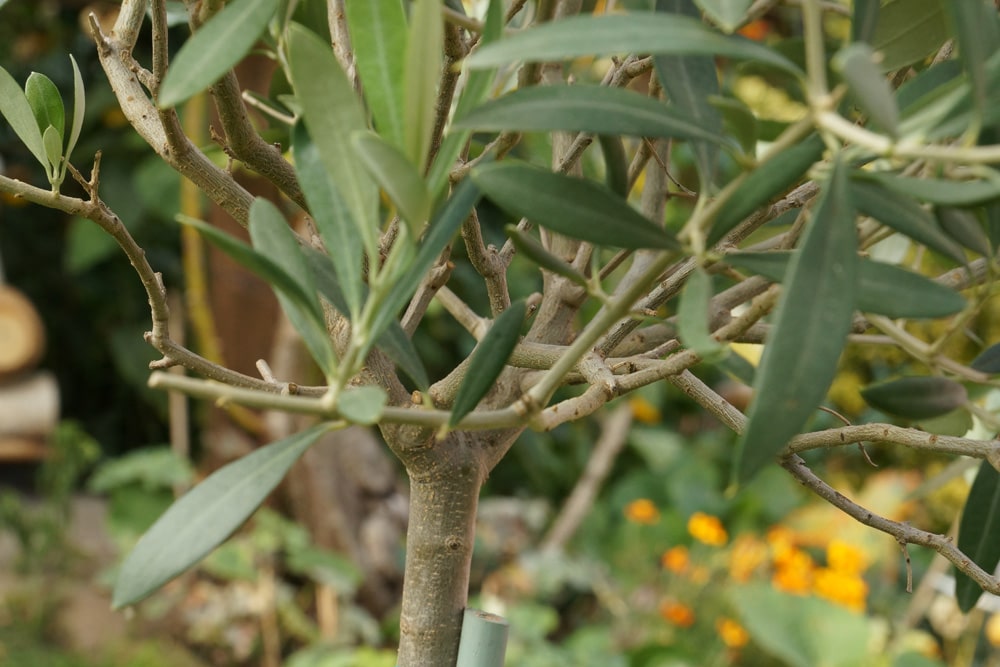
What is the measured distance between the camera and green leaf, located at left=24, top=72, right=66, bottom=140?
0.44 metres

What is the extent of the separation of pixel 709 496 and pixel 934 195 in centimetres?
232

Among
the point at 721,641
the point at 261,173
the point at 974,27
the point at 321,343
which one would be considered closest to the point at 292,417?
the point at 721,641

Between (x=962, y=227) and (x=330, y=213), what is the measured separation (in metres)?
0.21

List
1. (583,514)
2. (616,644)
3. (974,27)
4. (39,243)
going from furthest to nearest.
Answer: (39,243), (583,514), (616,644), (974,27)

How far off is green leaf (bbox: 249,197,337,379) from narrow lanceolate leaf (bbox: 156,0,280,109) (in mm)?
44

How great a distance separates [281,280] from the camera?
29 cm

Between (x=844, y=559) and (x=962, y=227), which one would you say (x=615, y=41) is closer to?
(x=962, y=227)

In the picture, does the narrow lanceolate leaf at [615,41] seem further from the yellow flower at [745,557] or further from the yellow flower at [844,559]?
the yellow flower at [745,557]

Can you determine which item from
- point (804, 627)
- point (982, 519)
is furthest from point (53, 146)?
point (804, 627)

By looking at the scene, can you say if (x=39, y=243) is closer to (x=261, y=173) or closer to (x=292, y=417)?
(x=292, y=417)

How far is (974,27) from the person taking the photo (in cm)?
25

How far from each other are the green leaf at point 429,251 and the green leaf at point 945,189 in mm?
116

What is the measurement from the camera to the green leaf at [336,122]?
0.28m

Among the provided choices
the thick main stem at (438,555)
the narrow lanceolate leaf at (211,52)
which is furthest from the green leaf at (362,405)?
the thick main stem at (438,555)
